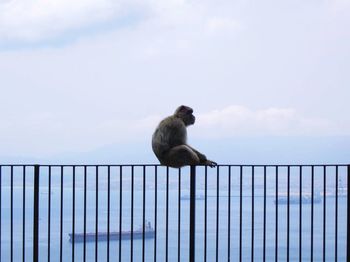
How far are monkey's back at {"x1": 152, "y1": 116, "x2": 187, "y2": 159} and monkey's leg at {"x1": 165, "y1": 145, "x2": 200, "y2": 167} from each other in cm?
14

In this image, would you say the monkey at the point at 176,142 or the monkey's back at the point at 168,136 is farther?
A: the monkey's back at the point at 168,136

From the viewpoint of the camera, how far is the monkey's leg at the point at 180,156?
Answer: 728 centimetres

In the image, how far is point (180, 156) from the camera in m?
7.37

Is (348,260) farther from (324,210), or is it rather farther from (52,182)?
(52,182)

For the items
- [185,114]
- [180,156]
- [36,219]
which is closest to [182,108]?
[185,114]

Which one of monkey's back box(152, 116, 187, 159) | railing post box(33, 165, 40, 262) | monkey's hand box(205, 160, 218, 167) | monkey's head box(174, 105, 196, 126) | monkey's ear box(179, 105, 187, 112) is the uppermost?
monkey's ear box(179, 105, 187, 112)

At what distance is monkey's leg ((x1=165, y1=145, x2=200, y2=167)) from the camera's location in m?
7.28

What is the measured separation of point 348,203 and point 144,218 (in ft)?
6.91

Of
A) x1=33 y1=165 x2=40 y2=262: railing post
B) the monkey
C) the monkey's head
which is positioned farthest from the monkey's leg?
x1=33 y1=165 x2=40 y2=262: railing post

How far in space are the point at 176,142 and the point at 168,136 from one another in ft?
0.42

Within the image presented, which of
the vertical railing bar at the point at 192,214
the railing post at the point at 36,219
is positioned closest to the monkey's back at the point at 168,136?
the vertical railing bar at the point at 192,214

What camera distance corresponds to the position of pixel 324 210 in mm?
5965

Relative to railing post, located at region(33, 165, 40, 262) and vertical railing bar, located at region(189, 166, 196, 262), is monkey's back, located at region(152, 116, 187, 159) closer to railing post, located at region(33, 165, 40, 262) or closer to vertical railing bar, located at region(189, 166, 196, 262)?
vertical railing bar, located at region(189, 166, 196, 262)

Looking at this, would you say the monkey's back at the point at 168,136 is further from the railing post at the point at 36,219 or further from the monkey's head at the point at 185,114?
the railing post at the point at 36,219
